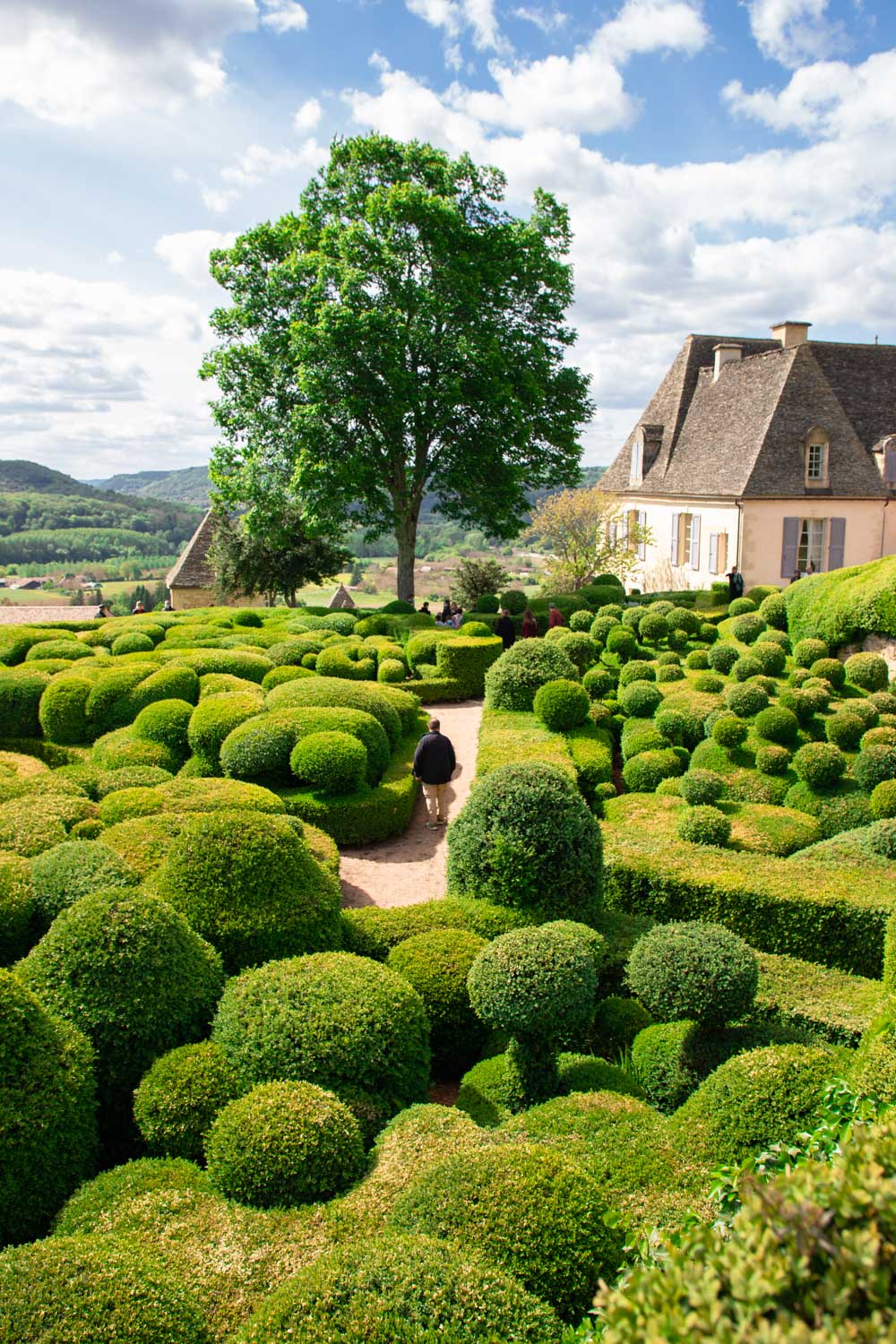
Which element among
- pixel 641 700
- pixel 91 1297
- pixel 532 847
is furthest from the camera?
pixel 641 700

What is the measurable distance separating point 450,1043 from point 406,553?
2270cm

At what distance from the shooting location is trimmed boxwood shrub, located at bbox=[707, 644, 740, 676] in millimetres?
16609

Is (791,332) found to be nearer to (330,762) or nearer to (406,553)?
(406,553)

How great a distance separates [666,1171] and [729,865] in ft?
17.4

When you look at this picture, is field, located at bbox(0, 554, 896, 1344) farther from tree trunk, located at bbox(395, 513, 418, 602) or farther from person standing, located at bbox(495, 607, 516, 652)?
tree trunk, located at bbox(395, 513, 418, 602)

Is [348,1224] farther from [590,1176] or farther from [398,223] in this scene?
[398,223]

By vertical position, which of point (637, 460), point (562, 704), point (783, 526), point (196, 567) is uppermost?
point (637, 460)

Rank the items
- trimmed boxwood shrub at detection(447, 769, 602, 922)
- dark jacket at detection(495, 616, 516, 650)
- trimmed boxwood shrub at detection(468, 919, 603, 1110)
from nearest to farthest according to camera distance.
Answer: trimmed boxwood shrub at detection(468, 919, 603, 1110)
trimmed boxwood shrub at detection(447, 769, 602, 922)
dark jacket at detection(495, 616, 516, 650)

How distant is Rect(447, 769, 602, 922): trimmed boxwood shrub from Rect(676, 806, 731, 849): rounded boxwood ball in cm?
235

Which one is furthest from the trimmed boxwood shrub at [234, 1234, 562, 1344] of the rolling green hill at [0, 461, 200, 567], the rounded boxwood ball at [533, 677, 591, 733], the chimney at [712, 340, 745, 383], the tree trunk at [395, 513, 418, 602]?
the rolling green hill at [0, 461, 200, 567]

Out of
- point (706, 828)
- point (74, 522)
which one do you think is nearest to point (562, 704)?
point (706, 828)

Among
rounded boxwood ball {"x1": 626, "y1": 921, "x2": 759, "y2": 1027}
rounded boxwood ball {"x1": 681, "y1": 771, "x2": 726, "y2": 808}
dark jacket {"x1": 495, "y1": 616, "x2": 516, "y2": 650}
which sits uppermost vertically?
dark jacket {"x1": 495, "y1": 616, "x2": 516, "y2": 650}

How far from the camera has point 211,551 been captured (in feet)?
115

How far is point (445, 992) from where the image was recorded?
300 inches
